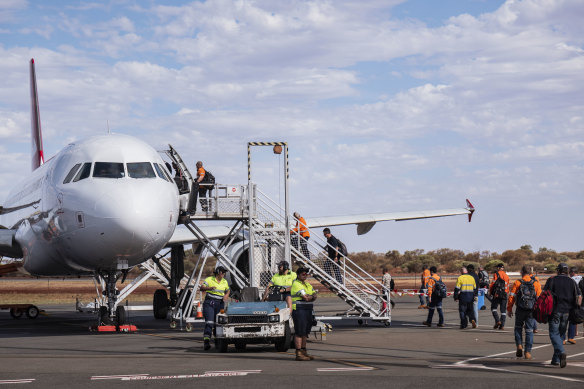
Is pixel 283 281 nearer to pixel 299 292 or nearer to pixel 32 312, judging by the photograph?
pixel 299 292

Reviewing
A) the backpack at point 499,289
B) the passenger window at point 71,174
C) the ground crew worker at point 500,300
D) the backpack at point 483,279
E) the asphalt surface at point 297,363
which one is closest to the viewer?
the asphalt surface at point 297,363

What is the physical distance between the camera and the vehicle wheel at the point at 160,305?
29.1m

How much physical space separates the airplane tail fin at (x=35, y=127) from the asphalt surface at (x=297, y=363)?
671 inches

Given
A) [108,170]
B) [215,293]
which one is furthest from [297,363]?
[108,170]

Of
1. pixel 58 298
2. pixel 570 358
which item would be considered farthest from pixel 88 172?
pixel 58 298

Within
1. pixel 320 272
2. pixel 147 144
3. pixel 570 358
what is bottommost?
pixel 570 358

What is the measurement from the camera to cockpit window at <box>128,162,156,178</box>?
2016 cm

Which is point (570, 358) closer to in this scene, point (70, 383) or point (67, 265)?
point (70, 383)

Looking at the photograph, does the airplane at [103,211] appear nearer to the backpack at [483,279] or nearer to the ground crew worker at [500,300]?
the ground crew worker at [500,300]

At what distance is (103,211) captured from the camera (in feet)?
61.8

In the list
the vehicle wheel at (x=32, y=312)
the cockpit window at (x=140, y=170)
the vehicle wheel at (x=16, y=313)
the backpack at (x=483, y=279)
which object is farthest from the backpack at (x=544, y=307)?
the vehicle wheel at (x=16, y=313)

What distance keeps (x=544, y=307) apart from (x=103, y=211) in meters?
10.2

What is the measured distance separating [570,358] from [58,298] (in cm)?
3959

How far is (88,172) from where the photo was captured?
65.7 ft
